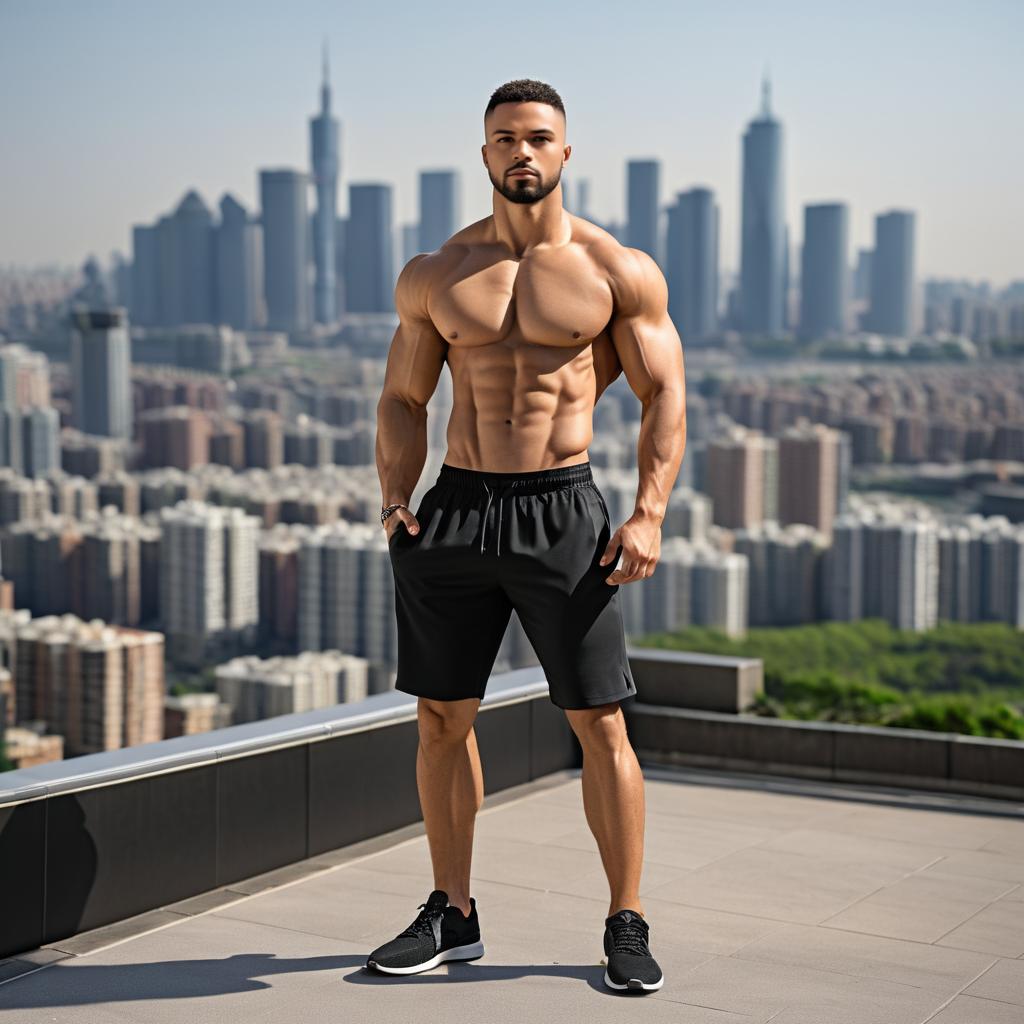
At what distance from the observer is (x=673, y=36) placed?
134ft

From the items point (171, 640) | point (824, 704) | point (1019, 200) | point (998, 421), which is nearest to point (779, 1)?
point (1019, 200)

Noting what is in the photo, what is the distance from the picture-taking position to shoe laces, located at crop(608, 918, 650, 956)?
2.50 meters

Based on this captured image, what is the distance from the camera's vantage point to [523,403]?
2.52m

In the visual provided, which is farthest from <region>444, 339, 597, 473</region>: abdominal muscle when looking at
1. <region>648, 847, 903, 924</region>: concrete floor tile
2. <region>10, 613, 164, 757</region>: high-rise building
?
<region>10, 613, 164, 757</region>: high-rise building

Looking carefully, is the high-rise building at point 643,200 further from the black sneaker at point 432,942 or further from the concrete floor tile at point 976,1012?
the concrete floor tile at point 976,1012

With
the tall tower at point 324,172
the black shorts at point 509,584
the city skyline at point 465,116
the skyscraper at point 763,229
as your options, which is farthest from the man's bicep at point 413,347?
the tall tower at point 324,172

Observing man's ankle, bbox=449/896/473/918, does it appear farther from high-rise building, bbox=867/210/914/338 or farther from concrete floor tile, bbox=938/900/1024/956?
high-rise building, bbox=867/210/914/338

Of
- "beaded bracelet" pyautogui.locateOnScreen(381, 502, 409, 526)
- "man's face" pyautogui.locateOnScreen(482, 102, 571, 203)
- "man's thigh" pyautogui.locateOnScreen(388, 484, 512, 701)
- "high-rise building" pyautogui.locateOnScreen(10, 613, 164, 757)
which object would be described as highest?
"man's face" pyautogui.locateOnScreen(482, 102, 571, 203)

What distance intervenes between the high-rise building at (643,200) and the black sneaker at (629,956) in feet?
132

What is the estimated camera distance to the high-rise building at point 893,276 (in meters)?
37.0

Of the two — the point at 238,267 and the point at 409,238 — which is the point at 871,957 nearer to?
the point at 409,238

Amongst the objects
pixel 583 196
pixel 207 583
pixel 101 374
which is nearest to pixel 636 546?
pixel 207 583

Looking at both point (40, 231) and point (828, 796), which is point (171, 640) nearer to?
point (40, 231)

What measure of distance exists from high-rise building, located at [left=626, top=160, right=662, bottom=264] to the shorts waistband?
4018cm
